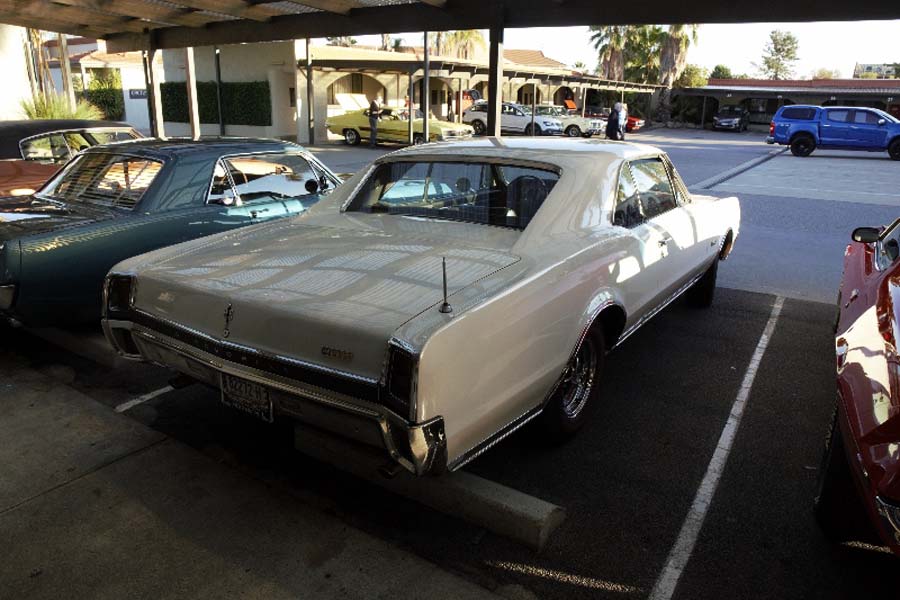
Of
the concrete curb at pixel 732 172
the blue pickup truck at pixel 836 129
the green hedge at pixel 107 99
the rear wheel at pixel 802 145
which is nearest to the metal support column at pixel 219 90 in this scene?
the green hedge at pixel 107 99

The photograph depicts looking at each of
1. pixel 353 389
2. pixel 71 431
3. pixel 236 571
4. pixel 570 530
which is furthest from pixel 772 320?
pixel 71 431

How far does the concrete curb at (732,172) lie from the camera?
14.3 meters

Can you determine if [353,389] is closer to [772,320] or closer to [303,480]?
[303,480]

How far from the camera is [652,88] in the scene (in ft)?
140

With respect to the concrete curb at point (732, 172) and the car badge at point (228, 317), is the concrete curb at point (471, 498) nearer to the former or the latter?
the car badge at point (228, 317)

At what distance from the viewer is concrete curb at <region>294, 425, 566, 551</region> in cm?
275

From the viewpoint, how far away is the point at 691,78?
1817 inches

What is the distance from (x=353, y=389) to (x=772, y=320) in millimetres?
4464

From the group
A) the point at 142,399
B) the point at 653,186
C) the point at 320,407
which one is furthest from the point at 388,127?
the point at 320,407

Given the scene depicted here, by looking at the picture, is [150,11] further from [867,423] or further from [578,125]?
[578,125]

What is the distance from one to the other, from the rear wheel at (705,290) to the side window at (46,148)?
793cm

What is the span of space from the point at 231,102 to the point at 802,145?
2195cm

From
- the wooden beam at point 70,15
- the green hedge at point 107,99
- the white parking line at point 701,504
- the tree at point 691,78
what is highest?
the tree at point 691,78

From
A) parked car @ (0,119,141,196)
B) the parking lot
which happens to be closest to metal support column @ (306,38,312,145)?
parked car @ (0,119,141,196)
